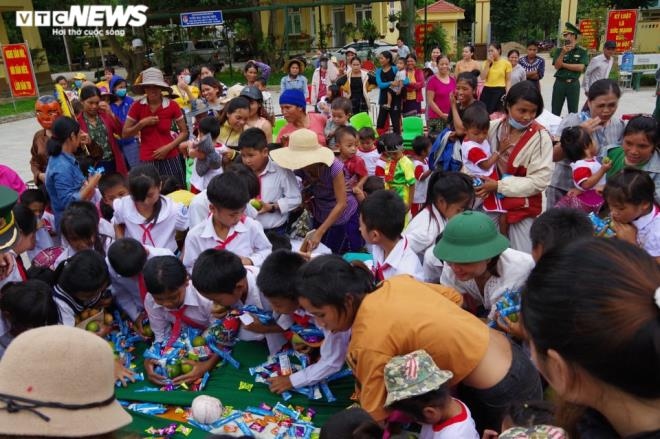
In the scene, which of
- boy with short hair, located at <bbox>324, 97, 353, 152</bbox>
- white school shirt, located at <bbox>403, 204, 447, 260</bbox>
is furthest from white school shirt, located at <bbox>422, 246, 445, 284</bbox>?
boy with short hair, located at <bbox>324, 97, 353, 152</bbox>

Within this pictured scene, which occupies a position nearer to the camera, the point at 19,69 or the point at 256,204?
the point at 256,204

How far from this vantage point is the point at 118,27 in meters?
18.0

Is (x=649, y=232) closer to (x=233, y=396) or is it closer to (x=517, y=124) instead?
(x=517, y=124)

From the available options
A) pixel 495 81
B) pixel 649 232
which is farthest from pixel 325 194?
pixel 495 81

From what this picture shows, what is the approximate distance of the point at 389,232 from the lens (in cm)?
262

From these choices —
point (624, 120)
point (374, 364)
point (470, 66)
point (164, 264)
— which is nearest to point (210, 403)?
point (164, 264)

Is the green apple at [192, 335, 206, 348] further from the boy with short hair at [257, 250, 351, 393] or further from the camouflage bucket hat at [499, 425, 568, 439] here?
the camouflage bucket hat at [499, 425, 568, 439]

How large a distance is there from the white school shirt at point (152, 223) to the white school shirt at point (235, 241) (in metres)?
0.33

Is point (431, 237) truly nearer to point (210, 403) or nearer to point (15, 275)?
point (210, 403)

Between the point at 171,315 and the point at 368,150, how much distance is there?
8.71ft

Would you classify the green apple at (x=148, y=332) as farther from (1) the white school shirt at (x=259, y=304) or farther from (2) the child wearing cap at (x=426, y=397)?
(2) the child wearing cap at (x=426, y=397)

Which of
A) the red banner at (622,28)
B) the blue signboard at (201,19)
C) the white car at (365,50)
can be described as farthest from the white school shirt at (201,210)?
the white car at (365,50)

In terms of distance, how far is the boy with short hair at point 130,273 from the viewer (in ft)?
9.12

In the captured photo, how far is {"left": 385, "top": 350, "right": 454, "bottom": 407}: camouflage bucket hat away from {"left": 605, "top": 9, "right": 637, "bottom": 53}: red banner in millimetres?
14387
